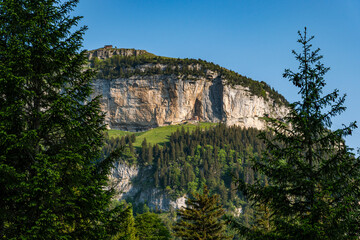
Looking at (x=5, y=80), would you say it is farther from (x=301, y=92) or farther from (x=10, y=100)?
(x=301, y=92)

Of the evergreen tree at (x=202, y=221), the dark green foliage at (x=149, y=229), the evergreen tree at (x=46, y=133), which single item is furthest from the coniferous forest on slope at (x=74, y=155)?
the dark green foliage at (x=149, y=229)

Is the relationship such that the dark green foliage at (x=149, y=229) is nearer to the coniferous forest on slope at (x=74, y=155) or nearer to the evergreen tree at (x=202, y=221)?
the evergreen tree at (x=202, y=221)

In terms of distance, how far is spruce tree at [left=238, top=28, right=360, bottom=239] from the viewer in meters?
10.8

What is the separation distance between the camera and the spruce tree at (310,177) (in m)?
10.8

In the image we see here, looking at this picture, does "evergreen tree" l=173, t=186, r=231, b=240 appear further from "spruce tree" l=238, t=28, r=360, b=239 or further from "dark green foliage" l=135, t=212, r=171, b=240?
"spruce tree" l=238, t=28, r=360, b=239

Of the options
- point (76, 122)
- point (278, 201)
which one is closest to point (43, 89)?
point (76, 122)

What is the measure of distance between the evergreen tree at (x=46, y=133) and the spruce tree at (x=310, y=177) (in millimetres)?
5866

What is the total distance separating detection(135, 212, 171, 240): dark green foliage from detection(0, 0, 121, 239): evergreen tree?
28.4 metres

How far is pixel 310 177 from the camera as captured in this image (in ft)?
39.1

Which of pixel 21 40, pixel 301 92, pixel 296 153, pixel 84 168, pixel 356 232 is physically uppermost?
pixel 21 40

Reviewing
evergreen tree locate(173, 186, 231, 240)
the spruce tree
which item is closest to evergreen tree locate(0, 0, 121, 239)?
the spruce tree

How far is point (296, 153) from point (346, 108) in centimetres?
248

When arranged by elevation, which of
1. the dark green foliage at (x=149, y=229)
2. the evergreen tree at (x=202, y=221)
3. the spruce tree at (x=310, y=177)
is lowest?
the dark green foliage at (x=149, y=229)

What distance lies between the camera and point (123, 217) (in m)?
10.9
